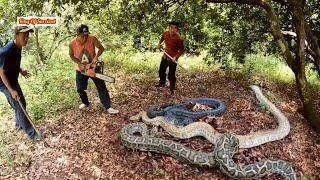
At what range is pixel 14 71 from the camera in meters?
7.52

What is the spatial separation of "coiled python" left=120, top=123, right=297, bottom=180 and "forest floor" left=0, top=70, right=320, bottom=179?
129 mm

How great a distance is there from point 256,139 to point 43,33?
8.90 metres

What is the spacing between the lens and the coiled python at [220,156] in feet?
21.6

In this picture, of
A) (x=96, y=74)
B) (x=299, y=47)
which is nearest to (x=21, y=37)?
(x=96, y=74)

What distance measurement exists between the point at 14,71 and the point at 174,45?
377 centimetres

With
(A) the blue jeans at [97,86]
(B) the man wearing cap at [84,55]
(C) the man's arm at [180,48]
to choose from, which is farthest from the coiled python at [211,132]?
(C) the man's arm at [180,48]

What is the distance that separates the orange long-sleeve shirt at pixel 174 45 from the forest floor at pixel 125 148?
98 cm

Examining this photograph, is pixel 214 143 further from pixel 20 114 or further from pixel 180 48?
pixel 20 114

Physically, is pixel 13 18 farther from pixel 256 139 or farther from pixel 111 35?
pixel 256 139

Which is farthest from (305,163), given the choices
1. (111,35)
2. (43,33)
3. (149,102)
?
(43,33)

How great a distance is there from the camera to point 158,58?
550 inches

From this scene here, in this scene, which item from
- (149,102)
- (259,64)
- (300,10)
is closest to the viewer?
(300,10)

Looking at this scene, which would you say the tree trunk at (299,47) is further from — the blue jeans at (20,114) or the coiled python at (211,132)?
the blue jeans at (20,114)

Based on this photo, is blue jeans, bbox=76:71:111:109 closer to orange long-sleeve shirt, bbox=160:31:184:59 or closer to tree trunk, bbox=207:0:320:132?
orange long-sleeve shirt, bbox=160:31:184:59
